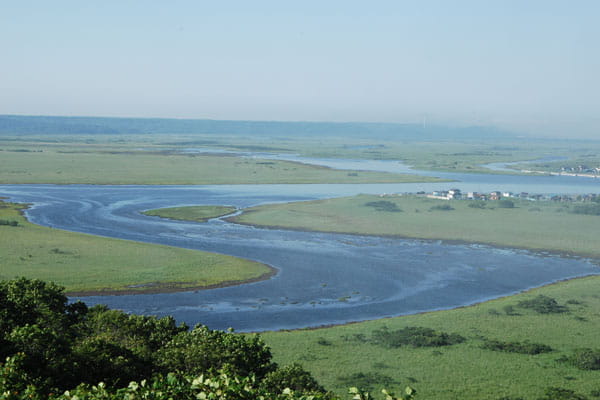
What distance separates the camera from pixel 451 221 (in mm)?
71625

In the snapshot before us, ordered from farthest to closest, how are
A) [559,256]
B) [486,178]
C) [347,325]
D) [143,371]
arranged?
[486,178], [559,256], [347,325], [143,371]

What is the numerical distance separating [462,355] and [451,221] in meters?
42.8

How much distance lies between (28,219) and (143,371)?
53925 mm

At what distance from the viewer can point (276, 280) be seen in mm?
45719

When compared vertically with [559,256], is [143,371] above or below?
above

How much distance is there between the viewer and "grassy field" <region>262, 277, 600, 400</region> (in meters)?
26.3

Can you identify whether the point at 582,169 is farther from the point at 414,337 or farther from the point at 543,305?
the point at 414,337

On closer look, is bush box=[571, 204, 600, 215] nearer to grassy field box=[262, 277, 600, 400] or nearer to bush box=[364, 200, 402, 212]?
bush box=[364, 200, 402, 212]

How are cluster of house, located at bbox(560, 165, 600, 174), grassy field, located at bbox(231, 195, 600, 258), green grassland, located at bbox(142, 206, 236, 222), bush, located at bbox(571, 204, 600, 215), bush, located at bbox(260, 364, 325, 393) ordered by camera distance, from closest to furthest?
bush, located at bbox(260, 364, 325, 393) → grassy field, located at bbox(231, 195, 600, 258) → green grassland, located at bbox(142, 206, 236, 222) → bush, located at bbox(571, 204, 600, 215) → cluster of house, located at bbox(560, 165, 600, 174)

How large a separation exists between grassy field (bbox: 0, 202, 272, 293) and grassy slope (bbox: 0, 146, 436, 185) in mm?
54898

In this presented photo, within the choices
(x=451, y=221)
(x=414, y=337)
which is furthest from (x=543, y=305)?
(x=451, y=221)

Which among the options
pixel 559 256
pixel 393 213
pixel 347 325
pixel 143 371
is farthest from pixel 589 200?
pixel 143 371

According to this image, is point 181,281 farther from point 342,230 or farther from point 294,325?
point 342,230

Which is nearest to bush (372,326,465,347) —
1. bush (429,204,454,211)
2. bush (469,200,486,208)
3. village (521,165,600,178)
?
bush (429,204,454,211)
